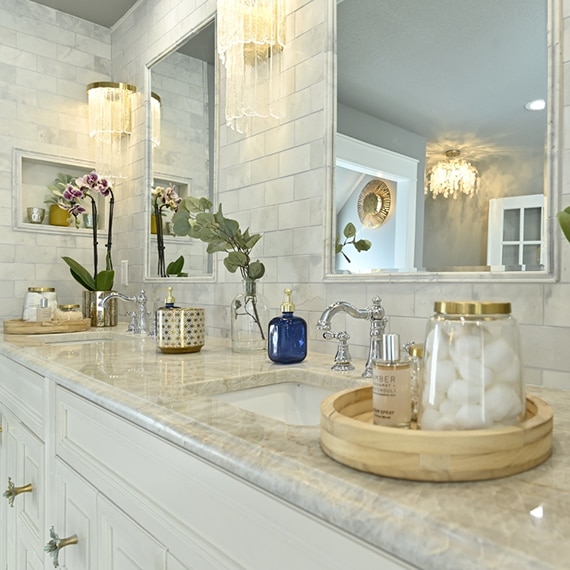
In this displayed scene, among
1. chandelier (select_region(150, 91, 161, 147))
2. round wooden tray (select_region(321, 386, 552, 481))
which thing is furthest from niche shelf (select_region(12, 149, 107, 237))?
round wooden tray (select_region(321, 386, 552, 481))

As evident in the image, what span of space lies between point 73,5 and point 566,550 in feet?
9.93

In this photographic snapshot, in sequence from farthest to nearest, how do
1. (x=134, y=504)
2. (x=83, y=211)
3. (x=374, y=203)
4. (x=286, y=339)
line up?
(x=83, y=211)
(x=374, y=203)
(x=286, y=339)
(x=134, y=504)

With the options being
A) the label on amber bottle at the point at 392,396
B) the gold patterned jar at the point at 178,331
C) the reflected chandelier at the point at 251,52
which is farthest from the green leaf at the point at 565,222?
the reflected chandelier at the point at 251,52

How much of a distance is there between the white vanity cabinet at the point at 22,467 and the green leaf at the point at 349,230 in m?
0.88

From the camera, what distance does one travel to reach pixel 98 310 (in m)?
2.33

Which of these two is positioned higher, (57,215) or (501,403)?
(57,215)

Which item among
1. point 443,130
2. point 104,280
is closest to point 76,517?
point 443,130

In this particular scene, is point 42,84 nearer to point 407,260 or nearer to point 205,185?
point 205,185

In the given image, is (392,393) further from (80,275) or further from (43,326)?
(80,275)

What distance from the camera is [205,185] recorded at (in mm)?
1984

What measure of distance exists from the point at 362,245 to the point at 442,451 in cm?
92

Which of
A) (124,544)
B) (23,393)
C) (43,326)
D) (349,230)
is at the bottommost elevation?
(124,544)

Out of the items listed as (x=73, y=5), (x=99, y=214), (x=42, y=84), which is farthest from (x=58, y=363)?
(x=73, y=5)

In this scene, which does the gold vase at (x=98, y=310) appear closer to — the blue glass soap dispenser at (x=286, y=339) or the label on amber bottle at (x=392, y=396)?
the blue glass soap dispenser at (x=286, y=339)
